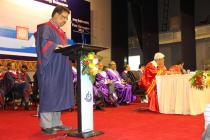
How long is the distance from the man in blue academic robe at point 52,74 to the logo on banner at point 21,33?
4516mm

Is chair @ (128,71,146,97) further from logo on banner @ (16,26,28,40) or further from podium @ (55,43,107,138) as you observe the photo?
podium @ (55,43,107,138)

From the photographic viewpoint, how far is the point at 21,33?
25.6 ft

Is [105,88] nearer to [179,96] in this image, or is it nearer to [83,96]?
[179,96]

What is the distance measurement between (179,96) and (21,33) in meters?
4.32

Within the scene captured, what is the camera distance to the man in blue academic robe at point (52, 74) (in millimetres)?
3340

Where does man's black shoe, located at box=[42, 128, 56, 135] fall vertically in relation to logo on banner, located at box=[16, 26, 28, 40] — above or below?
below

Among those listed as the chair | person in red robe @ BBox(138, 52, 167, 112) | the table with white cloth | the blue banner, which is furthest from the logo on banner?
the table with white cloth

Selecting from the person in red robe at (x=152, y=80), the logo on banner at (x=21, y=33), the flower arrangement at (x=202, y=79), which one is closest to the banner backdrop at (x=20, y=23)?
the logo on banner at (x=21, y=33)

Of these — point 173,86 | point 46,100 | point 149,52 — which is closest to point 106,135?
point 46,100

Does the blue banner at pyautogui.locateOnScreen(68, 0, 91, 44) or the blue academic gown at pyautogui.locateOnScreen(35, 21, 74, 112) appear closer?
the blue academic gown at pyautogui.locateOnScreen(35, 21, 74, 112)

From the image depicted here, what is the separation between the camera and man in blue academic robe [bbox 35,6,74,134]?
3340 mm

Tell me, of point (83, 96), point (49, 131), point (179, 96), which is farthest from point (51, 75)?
point (179, 96)

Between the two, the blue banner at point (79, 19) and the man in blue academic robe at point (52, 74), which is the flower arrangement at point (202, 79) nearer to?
the man in blue academic robe at point (52, 74)

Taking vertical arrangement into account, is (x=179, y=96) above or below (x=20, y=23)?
below
